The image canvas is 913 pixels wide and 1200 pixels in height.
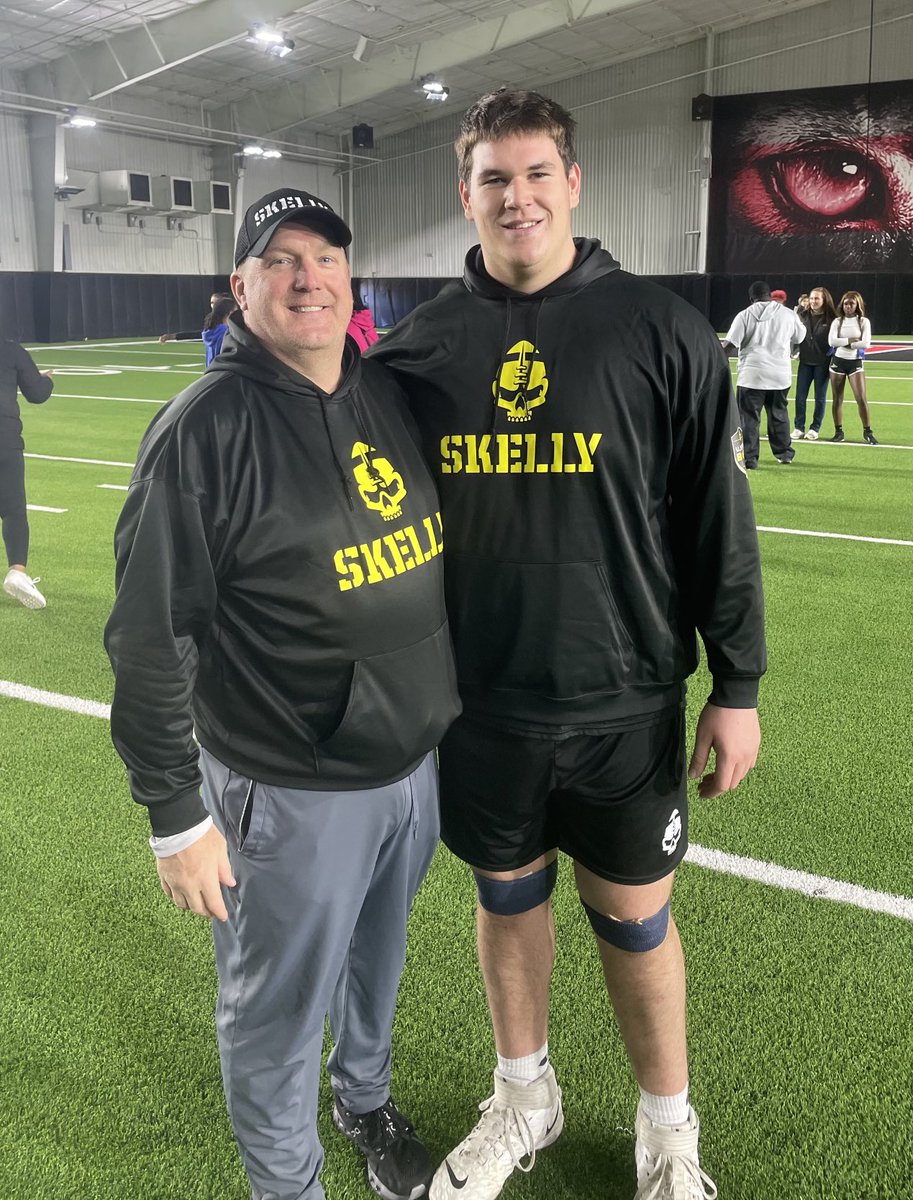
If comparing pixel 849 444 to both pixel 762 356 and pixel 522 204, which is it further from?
pixel 522 204

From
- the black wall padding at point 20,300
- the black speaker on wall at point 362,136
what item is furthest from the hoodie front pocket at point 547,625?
the black speaker on wall at point 362,136

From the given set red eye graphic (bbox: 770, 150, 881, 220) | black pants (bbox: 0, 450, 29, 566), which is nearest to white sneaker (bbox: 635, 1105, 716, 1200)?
black pants (bbox: 0, 450, 29, 566)

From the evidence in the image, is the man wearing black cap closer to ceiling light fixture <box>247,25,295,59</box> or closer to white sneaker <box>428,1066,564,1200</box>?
white sneaker <box>428,1066,564,1200</box>

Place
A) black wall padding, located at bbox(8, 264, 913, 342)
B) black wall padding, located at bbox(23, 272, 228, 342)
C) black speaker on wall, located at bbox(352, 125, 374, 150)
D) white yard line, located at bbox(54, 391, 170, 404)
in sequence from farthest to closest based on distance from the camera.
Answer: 1. black speaker on wall, located at bbox(352, 125, 374, 150)
2. black wall padding, located at bbox(23, 272, 228, 342)
3. black wall padding, located at bbox(8, 264, 913, 342)
4. white yard line, located at bbox(54, 391, 170, 404)

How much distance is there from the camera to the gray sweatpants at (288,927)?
1.94 metres

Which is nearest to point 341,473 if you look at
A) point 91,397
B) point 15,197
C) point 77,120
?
point 91,397

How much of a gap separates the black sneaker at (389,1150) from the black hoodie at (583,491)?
1.04 m

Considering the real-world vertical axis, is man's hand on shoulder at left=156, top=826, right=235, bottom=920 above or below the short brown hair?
below

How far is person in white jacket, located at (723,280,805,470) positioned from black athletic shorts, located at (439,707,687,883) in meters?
9.04

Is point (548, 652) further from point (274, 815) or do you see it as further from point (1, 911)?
point (1, 911)

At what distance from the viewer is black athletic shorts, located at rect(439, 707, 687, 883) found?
215 cm

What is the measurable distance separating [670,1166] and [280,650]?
1462 mm

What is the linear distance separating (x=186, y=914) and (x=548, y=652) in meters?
1.95

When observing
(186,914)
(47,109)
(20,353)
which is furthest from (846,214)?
(186,914)
